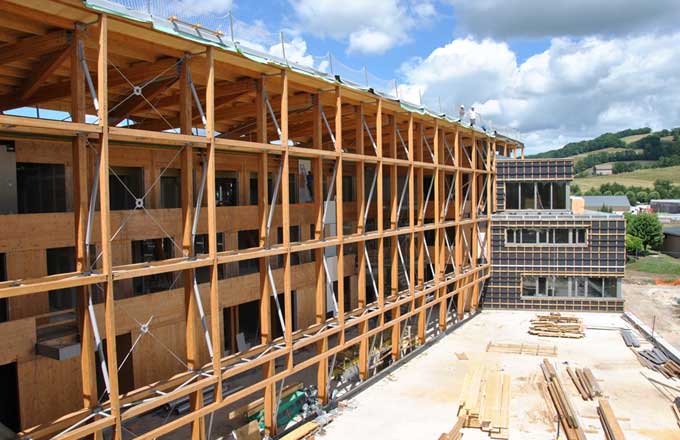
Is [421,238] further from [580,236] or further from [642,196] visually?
[642,196]

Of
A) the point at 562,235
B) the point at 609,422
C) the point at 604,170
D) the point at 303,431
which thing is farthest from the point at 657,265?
the point at 604,170

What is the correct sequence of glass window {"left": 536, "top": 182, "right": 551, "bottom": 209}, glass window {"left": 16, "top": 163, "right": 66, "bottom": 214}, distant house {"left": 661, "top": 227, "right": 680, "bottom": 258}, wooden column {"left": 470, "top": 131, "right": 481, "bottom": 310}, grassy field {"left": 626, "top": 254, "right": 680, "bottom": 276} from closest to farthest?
glass window {"left": 16, "top": 163, "right": 66, "bottom": 214}
wooden column {"left": 470, "top": 131, "right": 481, "bottom": 310}
glass window {"left": 536, "top": 182, "right": 551, "bottom": 209}
grassy field {"left": 626, "top": 254, "right": 680, "bottom": 276}
distant house {"left": 661, "top": 227, "right": 680, "bottom": 258}

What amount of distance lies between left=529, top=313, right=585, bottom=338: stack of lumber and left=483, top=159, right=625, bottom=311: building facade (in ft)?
10.2

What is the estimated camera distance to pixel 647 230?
6831 centimetres

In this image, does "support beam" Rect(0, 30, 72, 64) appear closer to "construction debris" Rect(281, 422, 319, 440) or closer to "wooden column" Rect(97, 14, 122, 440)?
"wooden column" Rect(97, 14, 122, 440)

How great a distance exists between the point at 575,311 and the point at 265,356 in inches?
976

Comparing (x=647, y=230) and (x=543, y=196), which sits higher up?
(x=543, y=196)

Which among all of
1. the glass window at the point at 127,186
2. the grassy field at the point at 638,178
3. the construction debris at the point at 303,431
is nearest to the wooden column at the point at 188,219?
the construction debris at the point at 303,431

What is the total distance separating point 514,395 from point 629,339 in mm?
10525

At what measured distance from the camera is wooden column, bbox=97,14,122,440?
36.3ft

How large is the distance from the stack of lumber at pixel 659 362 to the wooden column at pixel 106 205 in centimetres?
2231

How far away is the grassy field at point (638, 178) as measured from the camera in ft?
513

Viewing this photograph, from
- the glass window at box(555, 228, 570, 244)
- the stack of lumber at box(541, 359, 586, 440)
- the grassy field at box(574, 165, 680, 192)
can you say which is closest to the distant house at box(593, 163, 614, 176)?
Answer: the grassy field at box(574, 165, 680, 192)

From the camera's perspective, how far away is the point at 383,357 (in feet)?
76.2
